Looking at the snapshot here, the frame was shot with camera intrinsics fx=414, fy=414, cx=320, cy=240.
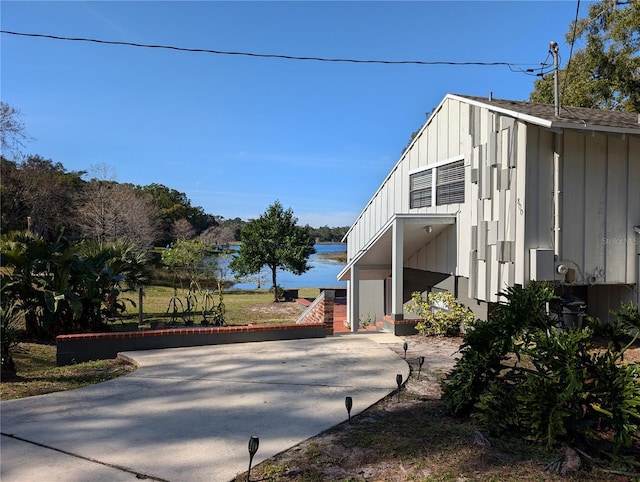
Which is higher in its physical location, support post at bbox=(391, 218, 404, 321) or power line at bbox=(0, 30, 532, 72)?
power line at bbox=(0, 30, 532, 72)

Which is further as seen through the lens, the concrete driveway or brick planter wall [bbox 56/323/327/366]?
brick planter wall [bbox 56/323/327/366]

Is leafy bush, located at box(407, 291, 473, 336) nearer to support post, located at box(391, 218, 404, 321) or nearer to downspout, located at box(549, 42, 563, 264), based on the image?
support post, located at box(391, 218, 404, 321)

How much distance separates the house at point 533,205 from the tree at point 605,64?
9.01 metres

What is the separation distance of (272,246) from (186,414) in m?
16.1

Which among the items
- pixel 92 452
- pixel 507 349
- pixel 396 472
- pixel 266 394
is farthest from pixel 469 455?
pixel 92 452

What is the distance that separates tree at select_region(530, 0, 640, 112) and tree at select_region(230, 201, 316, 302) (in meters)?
12.4

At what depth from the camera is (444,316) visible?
862cm

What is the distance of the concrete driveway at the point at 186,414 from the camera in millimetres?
3238

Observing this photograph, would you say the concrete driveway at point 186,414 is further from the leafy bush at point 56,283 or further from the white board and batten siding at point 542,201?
the white board and batten siding at point 542,201

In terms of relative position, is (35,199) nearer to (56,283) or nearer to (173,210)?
(173,210)

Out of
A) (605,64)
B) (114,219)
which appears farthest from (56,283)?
(114,219)

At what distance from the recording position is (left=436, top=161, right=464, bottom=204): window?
885cm

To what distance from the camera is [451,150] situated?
→ 9.16m

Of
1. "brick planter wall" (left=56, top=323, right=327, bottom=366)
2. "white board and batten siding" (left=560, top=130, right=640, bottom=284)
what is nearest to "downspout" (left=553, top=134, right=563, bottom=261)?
"white board and batten siding" (left=560, top=130, right=640, bottom=284)
